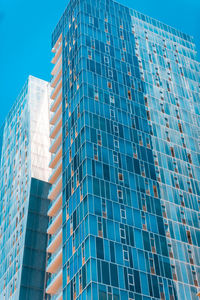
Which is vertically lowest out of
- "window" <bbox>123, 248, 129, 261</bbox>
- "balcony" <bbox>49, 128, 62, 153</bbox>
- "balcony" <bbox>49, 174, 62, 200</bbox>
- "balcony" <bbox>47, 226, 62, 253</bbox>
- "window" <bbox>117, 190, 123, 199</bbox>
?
"window" <bbox>123, 248, 129, 261</bbox>

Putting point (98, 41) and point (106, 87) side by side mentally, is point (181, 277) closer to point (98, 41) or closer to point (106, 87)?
point (106, 87)

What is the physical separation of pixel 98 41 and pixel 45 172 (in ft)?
82.2

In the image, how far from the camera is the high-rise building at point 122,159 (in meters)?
67.0

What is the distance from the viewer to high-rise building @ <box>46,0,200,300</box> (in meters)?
67.0

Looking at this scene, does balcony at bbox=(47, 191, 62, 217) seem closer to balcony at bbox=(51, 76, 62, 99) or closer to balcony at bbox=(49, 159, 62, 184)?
balcony at bbox=(49, 159, 62, 184)

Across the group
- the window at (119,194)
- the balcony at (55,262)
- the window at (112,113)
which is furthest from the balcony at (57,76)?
the balcony at (55,262)

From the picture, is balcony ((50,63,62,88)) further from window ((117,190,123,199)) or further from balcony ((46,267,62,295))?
balcony ((46,267,62,295))

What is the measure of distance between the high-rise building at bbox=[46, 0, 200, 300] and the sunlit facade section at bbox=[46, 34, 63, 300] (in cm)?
20

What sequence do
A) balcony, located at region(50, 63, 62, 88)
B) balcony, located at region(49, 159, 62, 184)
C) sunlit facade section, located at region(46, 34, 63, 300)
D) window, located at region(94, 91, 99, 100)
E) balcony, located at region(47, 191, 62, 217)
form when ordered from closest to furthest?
sunlit facade section, located at region(46, 34, 63, 300), balcony, located at region(47, 191, 62, 217), window, located at region(94, 91, 99, 100), balcony, located at region(49, 159, 62, 184), balcony, located at region(50, 63, 62, 88)

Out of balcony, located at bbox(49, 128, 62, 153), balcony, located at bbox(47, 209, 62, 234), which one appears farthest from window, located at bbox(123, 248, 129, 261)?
balcony, located at bbox(49, 128, 62, 153)

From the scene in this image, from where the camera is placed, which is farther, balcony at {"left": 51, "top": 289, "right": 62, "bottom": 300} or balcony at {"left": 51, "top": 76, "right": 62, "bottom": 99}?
balcony at {"left": 51, "top": 76, "right": 62, "bottom": 99}

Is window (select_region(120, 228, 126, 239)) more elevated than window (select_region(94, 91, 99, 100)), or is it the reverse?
window (select_region(94, 91, 99, 100))

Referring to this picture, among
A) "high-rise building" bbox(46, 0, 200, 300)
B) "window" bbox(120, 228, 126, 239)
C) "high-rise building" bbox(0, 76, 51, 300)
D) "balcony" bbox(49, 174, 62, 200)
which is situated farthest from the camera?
"high-rise building" bbox(0, 76, 51, 300)

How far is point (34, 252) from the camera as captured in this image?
8706 centimetres
